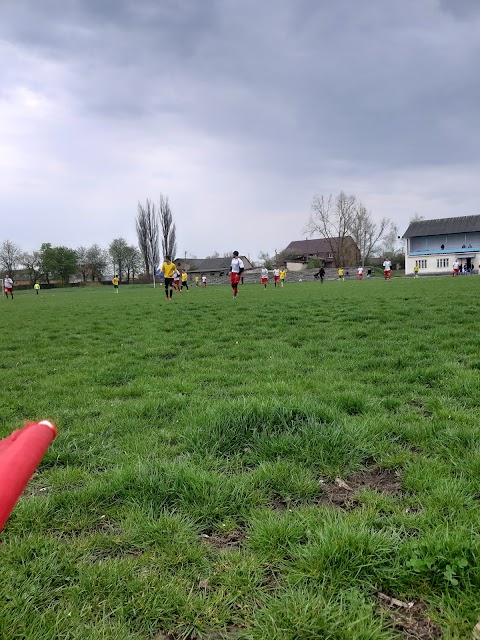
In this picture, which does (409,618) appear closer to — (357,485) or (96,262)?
(357,485)

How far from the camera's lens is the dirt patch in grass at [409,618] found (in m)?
1.74

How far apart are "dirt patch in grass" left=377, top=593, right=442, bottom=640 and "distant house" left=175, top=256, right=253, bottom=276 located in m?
106

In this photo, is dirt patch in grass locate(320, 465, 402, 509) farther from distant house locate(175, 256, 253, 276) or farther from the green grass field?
distant house locate(175, 256, 253, 276)

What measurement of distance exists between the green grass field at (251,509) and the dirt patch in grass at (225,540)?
0.01m

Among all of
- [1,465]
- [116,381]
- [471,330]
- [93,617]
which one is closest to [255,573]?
[93,617]

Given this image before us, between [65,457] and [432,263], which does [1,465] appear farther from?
[432,263]

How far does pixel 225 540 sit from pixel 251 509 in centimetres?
29

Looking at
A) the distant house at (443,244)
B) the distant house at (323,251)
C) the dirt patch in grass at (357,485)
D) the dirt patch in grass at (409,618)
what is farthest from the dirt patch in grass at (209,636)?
the distant house at (323,251)

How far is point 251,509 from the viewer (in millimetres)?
2615

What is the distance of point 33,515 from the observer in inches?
102

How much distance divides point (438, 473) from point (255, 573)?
1514mm

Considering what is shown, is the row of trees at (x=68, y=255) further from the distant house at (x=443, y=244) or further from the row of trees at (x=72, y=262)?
the distant house at (x=443, y=244)

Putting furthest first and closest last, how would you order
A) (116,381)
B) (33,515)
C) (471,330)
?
(471,330), (116,381), (33,515)

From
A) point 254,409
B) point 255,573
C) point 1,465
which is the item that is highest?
point 1,465
